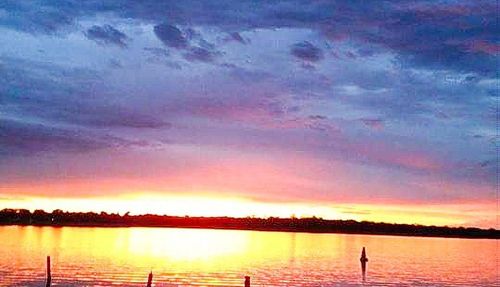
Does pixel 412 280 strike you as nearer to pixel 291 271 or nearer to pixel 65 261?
pixel 291 271

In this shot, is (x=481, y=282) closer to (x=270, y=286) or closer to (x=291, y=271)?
(x=291, y=271)

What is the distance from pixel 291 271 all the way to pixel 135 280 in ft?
74.6

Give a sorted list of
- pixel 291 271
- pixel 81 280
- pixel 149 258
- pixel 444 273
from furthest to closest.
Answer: pixel 149 258
pixel 444 273
pixel 291 271
pixel 81 280

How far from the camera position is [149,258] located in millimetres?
95125

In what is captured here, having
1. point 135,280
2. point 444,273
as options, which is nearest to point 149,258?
point 135,280

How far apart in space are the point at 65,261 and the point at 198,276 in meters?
22.0

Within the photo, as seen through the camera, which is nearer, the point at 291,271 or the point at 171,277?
the point at 171,277

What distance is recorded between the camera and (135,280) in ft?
208

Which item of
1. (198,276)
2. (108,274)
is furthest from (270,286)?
(108,274)

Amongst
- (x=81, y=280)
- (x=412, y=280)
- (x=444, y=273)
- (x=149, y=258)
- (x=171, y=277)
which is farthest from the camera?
(x=149, y=258)

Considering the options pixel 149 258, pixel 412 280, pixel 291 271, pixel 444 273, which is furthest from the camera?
pixel 149 258

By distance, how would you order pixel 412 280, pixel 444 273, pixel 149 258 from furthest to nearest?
pixel 149 258
pixel 444 273
pixel 412 280

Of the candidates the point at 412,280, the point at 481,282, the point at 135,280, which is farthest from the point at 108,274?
the point at 481,282

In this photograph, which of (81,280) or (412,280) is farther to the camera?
(412,280)
